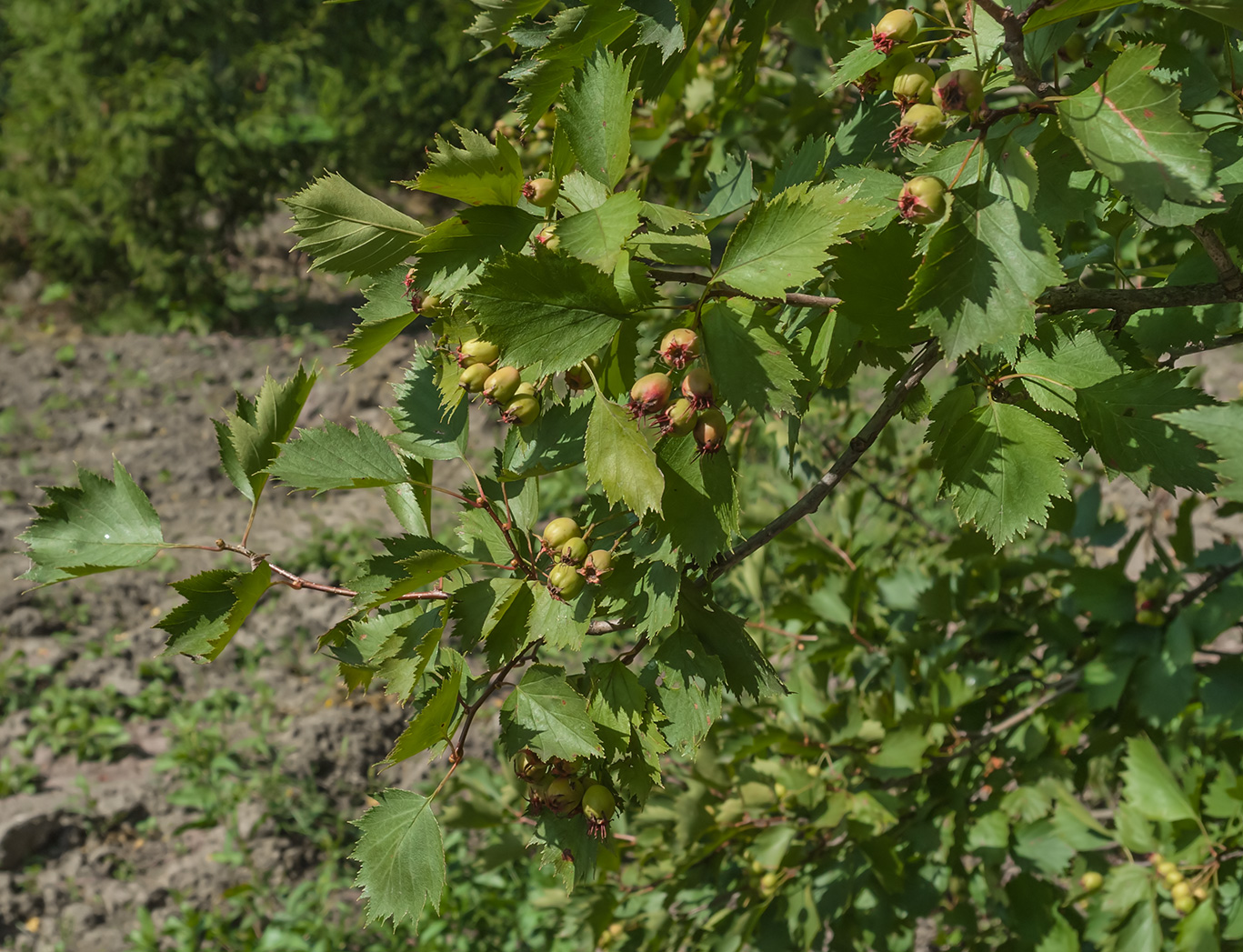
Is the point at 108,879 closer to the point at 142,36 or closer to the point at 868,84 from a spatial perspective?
the point at 868,84

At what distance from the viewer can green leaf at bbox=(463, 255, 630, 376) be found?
2.29 feet

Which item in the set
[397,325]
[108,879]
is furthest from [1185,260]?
[108,879]

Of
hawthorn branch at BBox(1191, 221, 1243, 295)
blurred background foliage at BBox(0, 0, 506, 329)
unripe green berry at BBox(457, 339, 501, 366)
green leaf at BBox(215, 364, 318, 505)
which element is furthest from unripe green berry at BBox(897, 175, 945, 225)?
blurred background foliage at BBox(0, 0, 506, 329)

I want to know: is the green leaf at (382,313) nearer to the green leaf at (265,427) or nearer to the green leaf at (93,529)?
the green leaf at (265,427)

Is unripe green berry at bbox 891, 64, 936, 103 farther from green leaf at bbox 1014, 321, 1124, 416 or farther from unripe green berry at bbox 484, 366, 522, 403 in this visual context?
unripe green berry at bbox 484, 366, 522, 403

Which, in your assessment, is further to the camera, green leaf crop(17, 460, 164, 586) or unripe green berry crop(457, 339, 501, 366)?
green leaf crop(17, 460, 164, 586)

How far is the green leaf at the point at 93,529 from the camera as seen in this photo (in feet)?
3.18

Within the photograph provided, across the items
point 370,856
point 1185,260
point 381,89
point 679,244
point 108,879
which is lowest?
point 108,879

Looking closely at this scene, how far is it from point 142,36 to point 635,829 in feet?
29.0

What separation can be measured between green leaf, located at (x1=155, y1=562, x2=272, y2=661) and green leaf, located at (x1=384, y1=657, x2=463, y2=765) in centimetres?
21

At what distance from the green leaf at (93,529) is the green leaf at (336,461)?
171mm

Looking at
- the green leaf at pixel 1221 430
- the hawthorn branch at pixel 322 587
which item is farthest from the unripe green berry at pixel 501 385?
the green leaf at pixel 1221 430

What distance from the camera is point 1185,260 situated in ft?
3.43

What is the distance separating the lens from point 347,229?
2.59 ft
